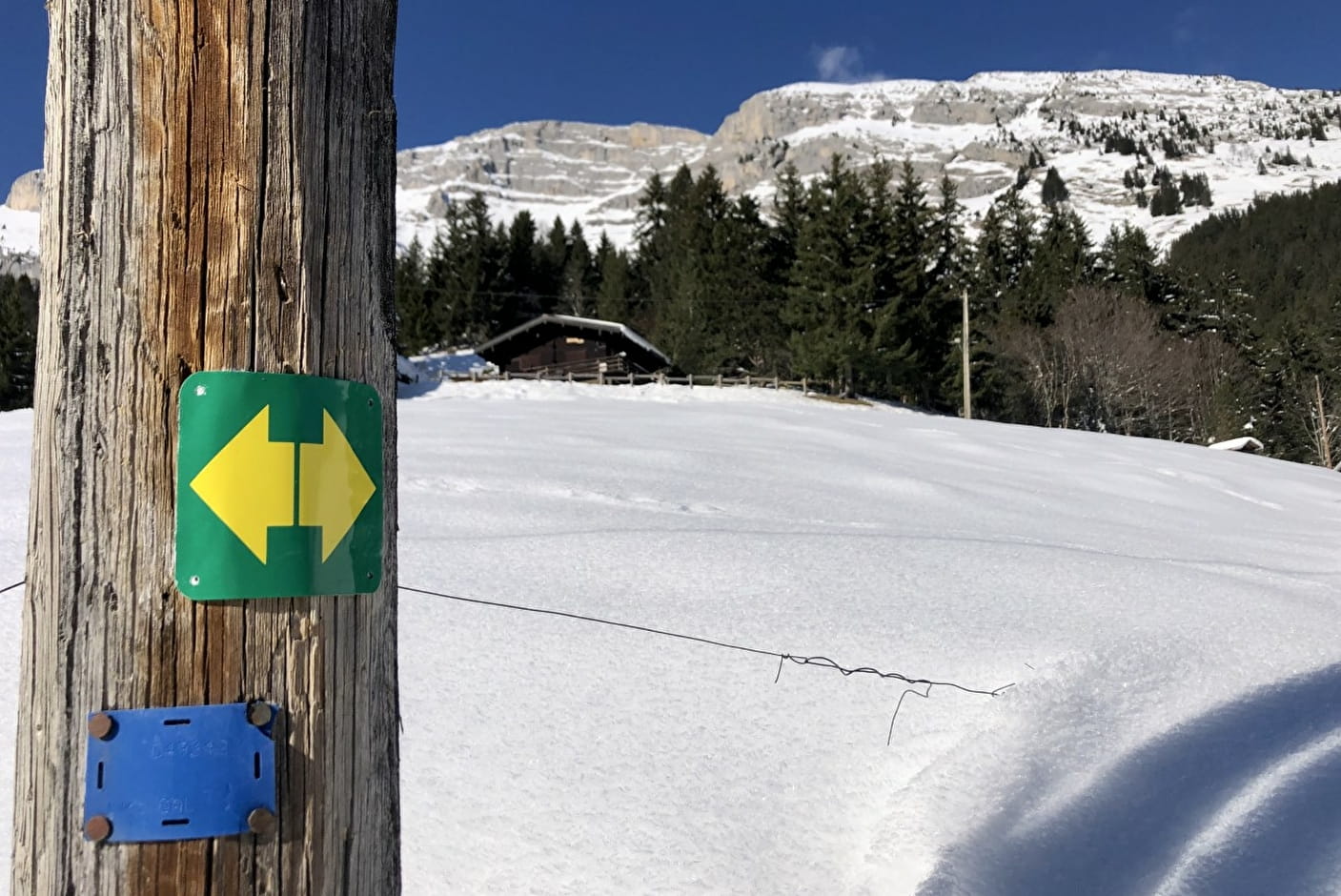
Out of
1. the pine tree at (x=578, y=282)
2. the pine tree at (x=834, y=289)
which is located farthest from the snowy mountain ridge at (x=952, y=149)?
the pine tree at (x=834, y=289)

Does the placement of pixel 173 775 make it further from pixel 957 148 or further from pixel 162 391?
pixel 957 148

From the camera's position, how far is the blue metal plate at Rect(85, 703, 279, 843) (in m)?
0.92

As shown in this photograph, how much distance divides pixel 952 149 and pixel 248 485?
572ft

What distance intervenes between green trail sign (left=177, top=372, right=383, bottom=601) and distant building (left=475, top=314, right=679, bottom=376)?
99.7ft

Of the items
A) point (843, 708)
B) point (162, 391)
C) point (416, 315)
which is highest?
point (416, 315)

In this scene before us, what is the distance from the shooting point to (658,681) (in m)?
2.60

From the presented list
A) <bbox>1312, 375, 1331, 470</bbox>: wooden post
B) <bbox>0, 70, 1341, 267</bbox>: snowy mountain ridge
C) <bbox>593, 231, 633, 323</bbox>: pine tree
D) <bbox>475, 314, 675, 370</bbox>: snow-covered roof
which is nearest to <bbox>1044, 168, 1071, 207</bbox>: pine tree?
<bbox>0, 70, 1341, 267</bbox>: snowy mountain ridge

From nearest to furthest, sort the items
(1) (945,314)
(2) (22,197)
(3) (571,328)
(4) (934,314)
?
(3) (571,328)
(4) (934,314)
(1) (945,314)
(2) (22,197)

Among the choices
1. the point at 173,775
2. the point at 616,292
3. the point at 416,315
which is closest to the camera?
the point at 173,775

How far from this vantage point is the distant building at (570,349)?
31.8m

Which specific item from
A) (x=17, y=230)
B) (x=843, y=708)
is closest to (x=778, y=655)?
(x=843, y=708)

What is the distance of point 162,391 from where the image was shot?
37.9 inches

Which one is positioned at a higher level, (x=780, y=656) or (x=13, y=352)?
(x=13, y=352)

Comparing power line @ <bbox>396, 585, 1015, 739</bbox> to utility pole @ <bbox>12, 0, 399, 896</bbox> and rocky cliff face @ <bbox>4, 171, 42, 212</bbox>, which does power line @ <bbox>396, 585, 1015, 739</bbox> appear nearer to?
utility pole @ <bbox>12, 0, 399, 896</bbox>
